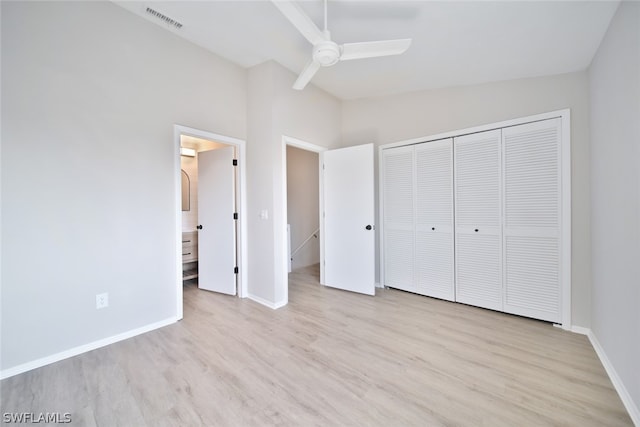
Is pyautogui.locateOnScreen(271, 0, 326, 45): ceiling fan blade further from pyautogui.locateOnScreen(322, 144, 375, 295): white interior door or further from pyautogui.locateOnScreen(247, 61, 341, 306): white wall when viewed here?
pyautogui.locateOnScreen(322, 144, 375, 295): white interior door

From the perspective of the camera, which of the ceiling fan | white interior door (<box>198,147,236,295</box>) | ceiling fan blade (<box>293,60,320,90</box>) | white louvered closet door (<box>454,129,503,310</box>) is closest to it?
the ceiling fan

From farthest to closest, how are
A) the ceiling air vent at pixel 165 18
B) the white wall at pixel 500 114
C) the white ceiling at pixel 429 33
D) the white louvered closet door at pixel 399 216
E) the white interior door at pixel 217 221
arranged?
the white louvered closet door at pixel 399 216 → the white interior door at pixel 217 221 → the white wall at pixel 500 114 → the ceiling air vent at pixel 165 18 → the white ceiling at pixel 429 33

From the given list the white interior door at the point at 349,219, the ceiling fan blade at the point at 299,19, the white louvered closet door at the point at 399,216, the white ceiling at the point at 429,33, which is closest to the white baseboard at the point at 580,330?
the white louvered closet door at the point at 399,216

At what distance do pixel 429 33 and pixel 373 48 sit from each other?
30.8 inches

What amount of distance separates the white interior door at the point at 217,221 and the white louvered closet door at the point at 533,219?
319 cm

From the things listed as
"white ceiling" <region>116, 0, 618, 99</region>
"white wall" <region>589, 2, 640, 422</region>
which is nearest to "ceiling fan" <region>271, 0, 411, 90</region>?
"white ceiling" <region>116, 0, 618, 99</region>

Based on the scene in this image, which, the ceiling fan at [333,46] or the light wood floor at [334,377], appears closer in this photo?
the light wood floor at [334,377]

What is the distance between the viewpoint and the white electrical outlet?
219 cm

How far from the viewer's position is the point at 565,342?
225 centimetres

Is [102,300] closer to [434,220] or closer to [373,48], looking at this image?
[373,48]

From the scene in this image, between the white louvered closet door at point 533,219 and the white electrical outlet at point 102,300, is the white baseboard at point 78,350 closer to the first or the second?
the white electrical outlet at point 102,300

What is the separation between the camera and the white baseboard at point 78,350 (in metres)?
1.82

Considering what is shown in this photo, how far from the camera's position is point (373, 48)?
184 cm

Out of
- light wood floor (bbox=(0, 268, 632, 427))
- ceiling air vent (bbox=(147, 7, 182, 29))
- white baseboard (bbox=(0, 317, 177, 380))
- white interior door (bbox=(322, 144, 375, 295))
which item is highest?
ceiling air vent (bbox=(147, 7, 182, 29))
